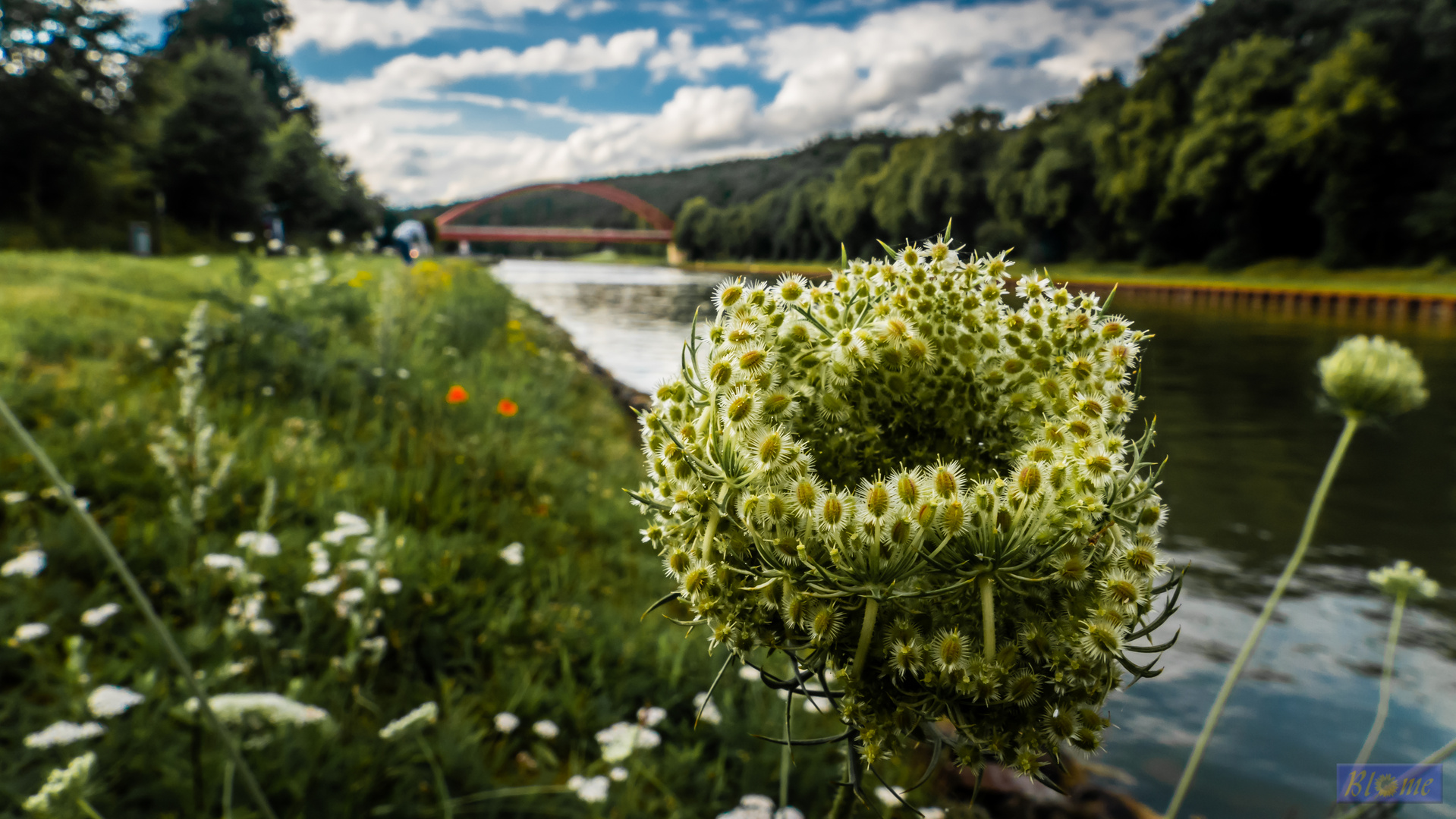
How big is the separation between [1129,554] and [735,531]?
504mm

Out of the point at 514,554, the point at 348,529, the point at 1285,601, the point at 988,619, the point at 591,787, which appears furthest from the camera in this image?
the point at 1285,601

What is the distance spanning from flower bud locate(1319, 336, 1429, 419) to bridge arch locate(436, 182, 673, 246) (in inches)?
3100

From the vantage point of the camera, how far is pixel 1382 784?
2.10 metres

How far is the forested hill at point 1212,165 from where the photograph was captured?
44406 millimetres

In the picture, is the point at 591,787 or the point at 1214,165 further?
the point at 1214,165

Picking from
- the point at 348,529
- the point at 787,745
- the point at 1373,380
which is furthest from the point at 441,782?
the point at 1373,380

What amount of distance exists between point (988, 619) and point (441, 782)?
235cm

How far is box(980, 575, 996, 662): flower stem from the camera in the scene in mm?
866

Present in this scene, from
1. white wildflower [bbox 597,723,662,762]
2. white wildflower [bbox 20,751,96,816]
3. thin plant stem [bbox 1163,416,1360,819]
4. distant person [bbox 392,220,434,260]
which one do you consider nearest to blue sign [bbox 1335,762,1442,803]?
thin plant stem [bbox 1163,416,1360,819]

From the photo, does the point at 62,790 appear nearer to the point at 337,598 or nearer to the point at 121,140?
the point at 337,598

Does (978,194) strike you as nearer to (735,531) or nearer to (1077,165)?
(1077,165)

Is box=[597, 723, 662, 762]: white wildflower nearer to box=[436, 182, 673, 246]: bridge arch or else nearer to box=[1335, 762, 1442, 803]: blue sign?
box=[1335, 762, 1442, 803]: blue sign

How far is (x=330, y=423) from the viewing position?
618 centimetres

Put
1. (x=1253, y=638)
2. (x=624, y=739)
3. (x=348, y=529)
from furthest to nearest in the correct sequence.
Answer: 1. (x=348, y=529)
2. (x=624, y=739)
3. (x=1253, y=638)
